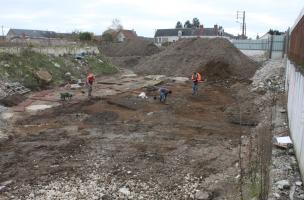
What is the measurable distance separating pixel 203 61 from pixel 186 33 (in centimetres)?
5223

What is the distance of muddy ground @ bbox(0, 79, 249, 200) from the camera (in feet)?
25.9

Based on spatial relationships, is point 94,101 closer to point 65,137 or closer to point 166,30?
point 65,137

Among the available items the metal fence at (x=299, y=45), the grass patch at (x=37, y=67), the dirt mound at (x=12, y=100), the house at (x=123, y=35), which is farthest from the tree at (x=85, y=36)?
the metal fence at (x=299, y=45)

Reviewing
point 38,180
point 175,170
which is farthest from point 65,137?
point 175,170

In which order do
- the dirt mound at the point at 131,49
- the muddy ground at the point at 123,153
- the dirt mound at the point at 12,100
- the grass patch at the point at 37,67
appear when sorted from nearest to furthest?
the muddy ground at the point at 123,153
the dirt mound at the point at 12,100
the grass patch at the point at 37,67
the dirt mound at the point at 131,49

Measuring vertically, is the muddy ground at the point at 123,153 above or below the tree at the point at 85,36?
below

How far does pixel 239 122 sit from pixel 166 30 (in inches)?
2971

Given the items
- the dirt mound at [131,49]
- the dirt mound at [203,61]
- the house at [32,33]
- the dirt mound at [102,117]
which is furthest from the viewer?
the house at [32,33]

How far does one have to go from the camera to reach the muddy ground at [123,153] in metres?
7.89

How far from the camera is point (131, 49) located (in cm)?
4519

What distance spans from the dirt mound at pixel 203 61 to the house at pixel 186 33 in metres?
37.7

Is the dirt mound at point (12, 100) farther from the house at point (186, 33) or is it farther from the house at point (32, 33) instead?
the house at point (186, 33)

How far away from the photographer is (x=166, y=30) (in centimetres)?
8675

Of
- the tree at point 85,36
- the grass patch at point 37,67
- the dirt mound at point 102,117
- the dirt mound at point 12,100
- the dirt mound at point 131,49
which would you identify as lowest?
the dirt mound at point 102,117
